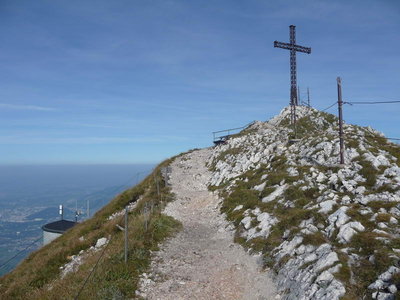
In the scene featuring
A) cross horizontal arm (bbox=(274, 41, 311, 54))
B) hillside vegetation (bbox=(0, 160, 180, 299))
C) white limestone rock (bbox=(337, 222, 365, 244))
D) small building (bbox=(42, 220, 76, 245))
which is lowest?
small building (bbox=(42, 220, 76, 245))

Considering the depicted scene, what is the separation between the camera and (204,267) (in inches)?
506

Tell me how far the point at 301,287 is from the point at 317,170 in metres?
11.5

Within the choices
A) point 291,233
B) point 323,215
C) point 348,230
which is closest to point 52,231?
point 291,233

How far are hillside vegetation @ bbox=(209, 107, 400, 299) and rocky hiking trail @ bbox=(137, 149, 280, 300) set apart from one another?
79 cm

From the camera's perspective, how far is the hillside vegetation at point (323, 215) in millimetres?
9078

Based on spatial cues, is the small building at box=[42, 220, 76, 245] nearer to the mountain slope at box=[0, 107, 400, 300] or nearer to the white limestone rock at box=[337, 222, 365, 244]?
the mountain slope at box=[0, 107, 400, 300]

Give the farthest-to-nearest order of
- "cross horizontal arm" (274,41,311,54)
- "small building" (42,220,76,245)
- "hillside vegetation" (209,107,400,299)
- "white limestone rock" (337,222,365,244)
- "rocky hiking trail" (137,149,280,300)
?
"cross horizontal arm" (274,41,311,54)
"small building" (42,220,76,245)
"white limestone rock" (337,222,365,244)
"rocky hiking trail" (137,149,280,300)
"hillside vegetation" (209,107,400,299)

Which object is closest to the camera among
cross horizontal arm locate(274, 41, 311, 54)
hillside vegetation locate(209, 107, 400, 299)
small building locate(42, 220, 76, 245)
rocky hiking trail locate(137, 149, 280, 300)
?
hillside vegetation locate(209, 107, 400, 299)

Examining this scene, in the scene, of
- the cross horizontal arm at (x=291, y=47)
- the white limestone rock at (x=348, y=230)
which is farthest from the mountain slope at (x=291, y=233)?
the cross horizontal arm at (x=291, y=47)

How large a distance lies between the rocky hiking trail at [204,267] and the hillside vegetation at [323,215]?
2.58 ft

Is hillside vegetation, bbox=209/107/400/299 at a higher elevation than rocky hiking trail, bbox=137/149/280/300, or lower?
higher

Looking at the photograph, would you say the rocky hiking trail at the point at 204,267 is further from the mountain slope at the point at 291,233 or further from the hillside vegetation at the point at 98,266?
the hillside vegetation at the point at 98,266

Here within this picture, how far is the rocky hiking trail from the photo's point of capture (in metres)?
10.6

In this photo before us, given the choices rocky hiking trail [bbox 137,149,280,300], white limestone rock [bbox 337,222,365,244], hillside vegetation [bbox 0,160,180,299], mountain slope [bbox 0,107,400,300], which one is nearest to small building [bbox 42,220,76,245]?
hillside vegetation [bbox 0,160,180,299]
